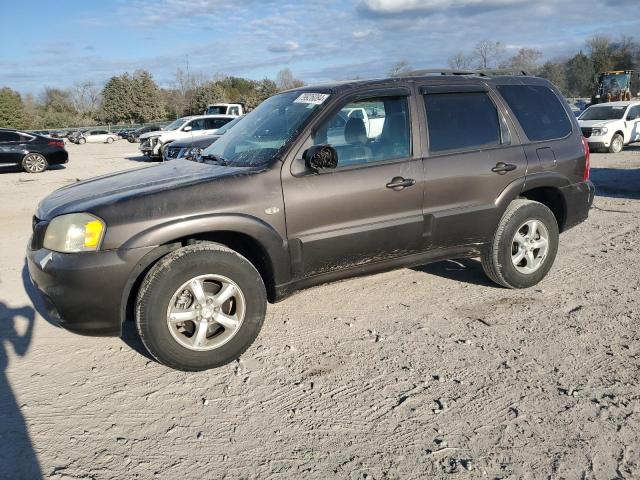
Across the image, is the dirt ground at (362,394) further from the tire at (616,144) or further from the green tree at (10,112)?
the green tree at (10,112)

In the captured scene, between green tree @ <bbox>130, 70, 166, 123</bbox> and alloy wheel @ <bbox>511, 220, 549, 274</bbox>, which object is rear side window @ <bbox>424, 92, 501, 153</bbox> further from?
green tree @ <bbox>130, 70, 166, 123</bbox>

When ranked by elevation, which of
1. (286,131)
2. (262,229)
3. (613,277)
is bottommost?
(613,277)

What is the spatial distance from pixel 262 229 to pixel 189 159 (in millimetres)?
1401

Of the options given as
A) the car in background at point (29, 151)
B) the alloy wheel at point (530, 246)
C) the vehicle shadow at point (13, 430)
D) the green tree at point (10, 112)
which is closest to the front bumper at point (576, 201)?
the alloy wheel at point (530, 246)

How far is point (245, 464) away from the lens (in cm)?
263

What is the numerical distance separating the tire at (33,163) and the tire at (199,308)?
1595 cm

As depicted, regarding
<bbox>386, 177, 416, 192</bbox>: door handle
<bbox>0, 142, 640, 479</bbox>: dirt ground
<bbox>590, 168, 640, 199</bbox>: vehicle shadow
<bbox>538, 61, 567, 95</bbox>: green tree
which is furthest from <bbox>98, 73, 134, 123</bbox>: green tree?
<bbox>386, 177, 416, 192</bbox>: door handle

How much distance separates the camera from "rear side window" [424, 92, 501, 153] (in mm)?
4340

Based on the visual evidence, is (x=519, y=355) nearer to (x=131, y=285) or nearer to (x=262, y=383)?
(x=262, y=383)

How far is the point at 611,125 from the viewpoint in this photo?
17.0 m

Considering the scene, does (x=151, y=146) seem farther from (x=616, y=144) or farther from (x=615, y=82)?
(x=615, y=82)

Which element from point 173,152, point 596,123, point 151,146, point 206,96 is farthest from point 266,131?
point 206,96

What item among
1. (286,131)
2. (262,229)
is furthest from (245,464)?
(286,131)

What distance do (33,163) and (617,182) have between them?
16.6m
